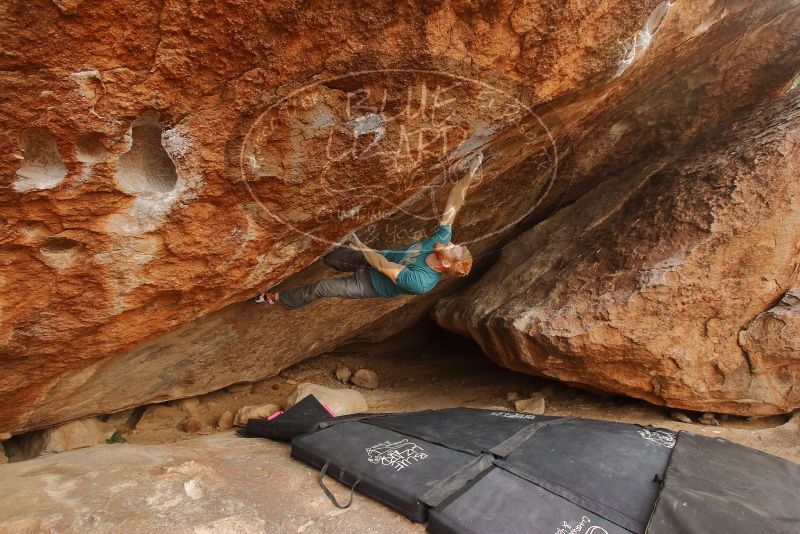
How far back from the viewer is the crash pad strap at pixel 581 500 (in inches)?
81.7

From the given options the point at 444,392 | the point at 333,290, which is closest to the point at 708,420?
the point at 444,392

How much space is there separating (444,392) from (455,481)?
8.99ft

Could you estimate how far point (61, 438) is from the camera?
137 inches

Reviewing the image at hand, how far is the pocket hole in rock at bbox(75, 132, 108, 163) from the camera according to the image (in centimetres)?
192

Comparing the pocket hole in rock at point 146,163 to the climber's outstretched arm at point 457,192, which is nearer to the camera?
the pocket hole in rock at point 146,163

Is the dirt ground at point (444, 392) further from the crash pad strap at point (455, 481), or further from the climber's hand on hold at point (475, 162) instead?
the climber's hand on hold at point (475, 162)

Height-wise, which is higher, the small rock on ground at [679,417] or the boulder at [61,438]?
the boulder at [61,438]

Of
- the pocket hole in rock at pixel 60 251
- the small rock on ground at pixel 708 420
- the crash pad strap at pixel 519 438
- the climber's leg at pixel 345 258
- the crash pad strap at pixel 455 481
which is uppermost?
the pocket hole in rock at pixel 60 251

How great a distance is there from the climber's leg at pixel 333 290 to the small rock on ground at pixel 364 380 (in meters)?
2.21

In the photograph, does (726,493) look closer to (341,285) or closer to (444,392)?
(341,285)

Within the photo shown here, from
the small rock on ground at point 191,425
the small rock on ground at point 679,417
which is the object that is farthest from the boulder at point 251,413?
the small rock on ground at point 679,417

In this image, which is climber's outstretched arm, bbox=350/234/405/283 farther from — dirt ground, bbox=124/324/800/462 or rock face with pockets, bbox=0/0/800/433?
dirt ground, bbox=124/324/800/462

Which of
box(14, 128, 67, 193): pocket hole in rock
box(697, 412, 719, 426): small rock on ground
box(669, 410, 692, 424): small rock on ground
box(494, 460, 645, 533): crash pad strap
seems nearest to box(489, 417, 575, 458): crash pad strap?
box(494, 460, 645, 533): crash pad strap

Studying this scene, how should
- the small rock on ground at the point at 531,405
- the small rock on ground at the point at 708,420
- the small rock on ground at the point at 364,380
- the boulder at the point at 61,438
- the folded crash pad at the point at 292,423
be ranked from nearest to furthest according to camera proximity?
1. the folded crash pad at the point at 292,423
2. the boulder at the point at 61,438
3. the small rock on ground at the point at 708,420
4. the small rock on ground at the point at 531,405
5. the small rock on ground at the point at 364,380
